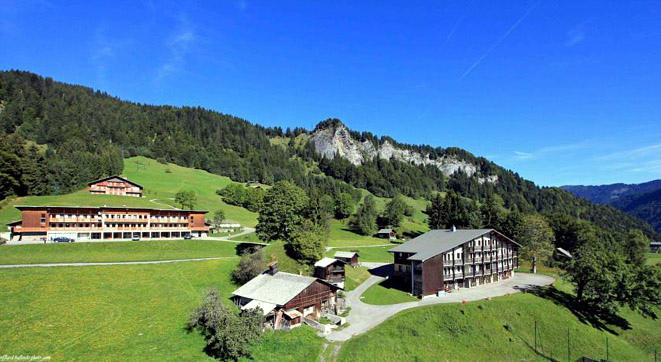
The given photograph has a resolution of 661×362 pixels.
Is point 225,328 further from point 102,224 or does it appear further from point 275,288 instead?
point 102,224

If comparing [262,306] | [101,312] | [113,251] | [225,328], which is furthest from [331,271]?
[113,251]

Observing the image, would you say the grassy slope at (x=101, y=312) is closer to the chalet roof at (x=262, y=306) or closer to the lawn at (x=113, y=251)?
the chalet roof at (x=262, y=306)

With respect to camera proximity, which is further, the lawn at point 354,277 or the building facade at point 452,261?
the lawn at point 354,277

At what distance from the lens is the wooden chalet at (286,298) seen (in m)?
42.9

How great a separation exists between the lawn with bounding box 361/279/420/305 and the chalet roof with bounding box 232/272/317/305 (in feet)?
42.5

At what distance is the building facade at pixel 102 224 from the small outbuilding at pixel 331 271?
43046 millimetres

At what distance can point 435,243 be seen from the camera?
2611 inches

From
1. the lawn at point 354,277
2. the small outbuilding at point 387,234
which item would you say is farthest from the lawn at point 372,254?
the small outbuilding at point 387,234

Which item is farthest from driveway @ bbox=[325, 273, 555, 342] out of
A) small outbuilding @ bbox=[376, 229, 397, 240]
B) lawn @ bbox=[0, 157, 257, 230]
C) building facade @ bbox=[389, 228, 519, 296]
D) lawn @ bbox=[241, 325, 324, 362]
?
lawn @ bbox=[0, 157, 257, 230]

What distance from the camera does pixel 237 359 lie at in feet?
111

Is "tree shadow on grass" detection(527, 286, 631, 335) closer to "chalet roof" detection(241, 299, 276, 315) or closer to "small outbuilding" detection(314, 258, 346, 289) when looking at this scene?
"small outbuilding" detection(314, 258, 346, 289)

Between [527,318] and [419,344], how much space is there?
1925 centimetres

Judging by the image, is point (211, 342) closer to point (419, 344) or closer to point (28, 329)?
point (28, 329)

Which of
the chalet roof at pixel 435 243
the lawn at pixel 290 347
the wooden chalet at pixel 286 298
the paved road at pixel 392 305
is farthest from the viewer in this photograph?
the chalet roof at pixel 435 243
